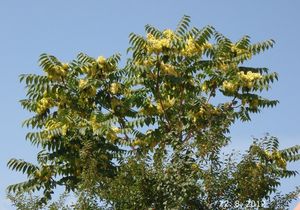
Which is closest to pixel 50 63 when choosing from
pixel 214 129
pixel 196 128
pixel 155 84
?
pixel 155 84

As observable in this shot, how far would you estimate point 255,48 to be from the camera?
671 inches

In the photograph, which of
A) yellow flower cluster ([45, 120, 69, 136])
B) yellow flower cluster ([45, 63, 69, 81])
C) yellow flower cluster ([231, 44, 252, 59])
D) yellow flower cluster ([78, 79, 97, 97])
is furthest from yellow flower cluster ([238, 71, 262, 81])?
yellow flower cluster ([45, 120, 69, 136])

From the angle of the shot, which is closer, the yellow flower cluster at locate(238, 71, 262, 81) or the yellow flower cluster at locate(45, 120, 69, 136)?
the yellow flower cluster at locate(45, 120, 69, 136)

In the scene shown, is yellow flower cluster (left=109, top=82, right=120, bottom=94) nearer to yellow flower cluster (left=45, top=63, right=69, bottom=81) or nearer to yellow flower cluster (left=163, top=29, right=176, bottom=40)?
yellow flower cluster (left=45, top=63, right=69, bottom=81)

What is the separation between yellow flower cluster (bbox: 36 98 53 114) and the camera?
52.5 feet

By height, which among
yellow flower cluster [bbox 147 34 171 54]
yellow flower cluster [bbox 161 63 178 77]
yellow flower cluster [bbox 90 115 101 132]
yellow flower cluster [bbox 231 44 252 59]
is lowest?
yellow flower cluster [bbox 90 115 101 132]

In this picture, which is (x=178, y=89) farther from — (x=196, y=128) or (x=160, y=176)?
(x=160, y=176)

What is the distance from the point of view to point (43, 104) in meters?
16.0

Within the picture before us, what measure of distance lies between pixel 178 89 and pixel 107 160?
10.7 feet

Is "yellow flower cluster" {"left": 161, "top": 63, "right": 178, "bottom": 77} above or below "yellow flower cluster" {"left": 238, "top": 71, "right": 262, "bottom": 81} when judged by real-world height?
below

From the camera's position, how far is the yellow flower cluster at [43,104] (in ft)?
52.5

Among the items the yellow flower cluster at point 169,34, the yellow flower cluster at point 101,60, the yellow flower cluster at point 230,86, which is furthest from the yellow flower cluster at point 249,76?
the yellow flower cluster at point 101,60

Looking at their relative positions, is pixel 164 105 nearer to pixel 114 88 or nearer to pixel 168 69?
pixel 168 69

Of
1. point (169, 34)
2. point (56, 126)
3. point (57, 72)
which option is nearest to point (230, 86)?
point (169, 34)
